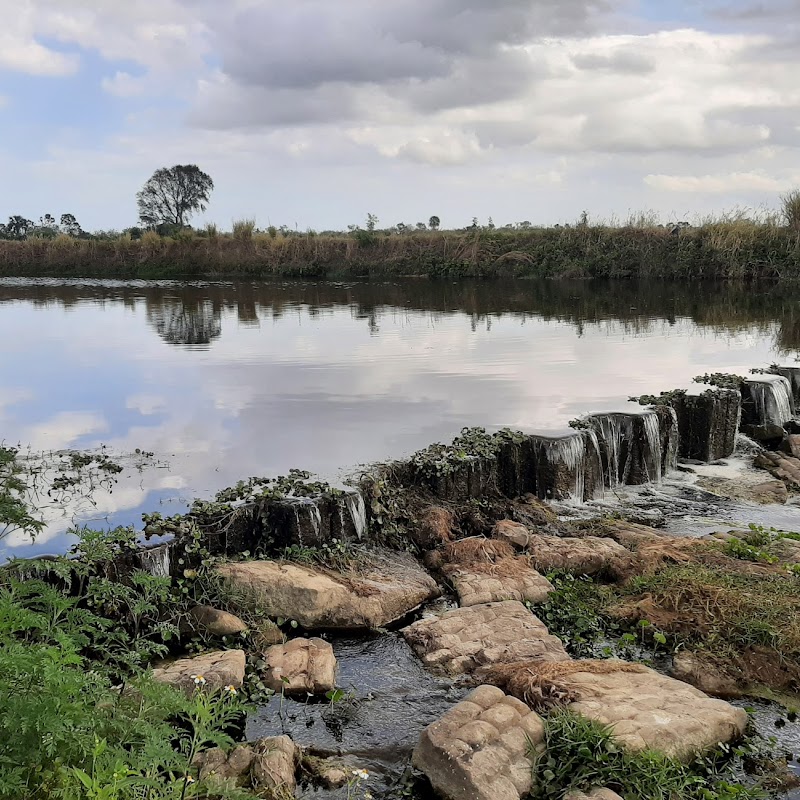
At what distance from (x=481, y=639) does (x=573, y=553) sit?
67.2 inches

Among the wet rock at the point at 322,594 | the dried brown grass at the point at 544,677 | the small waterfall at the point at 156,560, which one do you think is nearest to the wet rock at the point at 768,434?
the wet rock at the point at 322,594

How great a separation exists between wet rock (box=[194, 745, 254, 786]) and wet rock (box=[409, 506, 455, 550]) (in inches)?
138

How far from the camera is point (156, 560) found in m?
6.15

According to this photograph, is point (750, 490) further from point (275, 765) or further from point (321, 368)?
point (321, 368)

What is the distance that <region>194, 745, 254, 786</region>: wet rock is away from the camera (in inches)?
161

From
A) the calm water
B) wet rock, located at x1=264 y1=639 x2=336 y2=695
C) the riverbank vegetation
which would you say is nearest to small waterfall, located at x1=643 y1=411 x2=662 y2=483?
the calm water

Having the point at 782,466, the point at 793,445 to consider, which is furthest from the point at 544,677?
the point at 793,445

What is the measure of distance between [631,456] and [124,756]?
830cm

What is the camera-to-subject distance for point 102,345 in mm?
17250

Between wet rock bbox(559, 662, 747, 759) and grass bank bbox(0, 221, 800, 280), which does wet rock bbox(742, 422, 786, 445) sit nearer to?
wet rock bbox(559, 662, 747, 759)

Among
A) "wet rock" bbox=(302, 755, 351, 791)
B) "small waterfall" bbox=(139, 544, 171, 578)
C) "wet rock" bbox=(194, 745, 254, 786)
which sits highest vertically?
"small waterfall" bbox=(139, 544, 171, 578)

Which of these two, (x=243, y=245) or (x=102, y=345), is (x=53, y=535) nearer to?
(x=102, y=345)

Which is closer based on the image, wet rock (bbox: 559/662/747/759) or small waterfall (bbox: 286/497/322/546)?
wet rock (bbox: 559/662/747/759)

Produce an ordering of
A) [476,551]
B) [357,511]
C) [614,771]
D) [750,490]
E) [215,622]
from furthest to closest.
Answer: [750,490] < [357,511] < [476,551] < [215,622] < [614,771]
